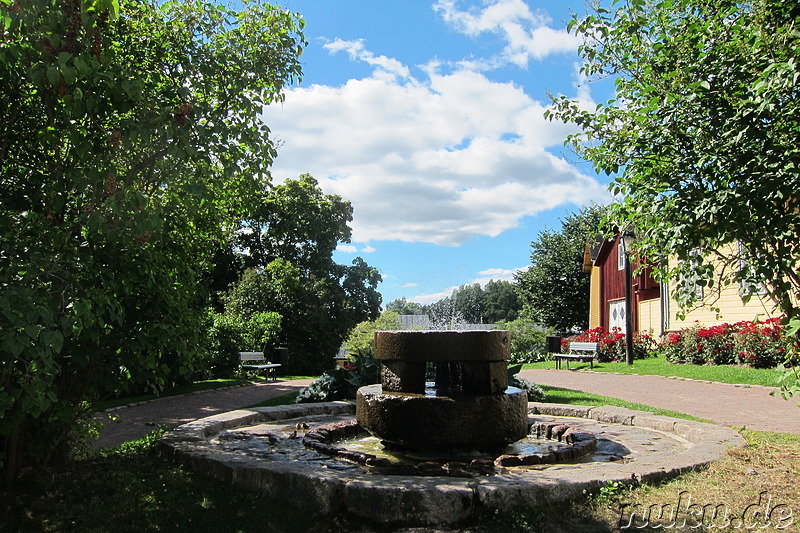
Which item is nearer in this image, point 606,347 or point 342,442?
point 342,442

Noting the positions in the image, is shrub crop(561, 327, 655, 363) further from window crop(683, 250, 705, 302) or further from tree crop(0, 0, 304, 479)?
tree crop(0, 0, 304, 479)

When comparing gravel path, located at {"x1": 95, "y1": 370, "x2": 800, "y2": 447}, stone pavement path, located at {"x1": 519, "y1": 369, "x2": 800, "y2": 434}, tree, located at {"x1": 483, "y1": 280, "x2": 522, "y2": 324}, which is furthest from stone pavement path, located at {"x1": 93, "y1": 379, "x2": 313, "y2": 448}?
tree, located at {"x1": 483, "y1": 280, "x2": 522, "y2": 324}

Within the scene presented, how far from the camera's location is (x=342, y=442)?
6.64 metres

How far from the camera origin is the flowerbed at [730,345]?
14969 mm

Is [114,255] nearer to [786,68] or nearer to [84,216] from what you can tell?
[84,216]

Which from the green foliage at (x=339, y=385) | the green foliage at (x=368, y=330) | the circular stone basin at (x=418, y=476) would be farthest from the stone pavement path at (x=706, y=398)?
the green foliage at (x=368, y=330)

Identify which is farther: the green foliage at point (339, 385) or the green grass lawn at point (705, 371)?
the green grass lawn at point (705, 371)

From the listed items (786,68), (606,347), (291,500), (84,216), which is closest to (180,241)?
(84,216)

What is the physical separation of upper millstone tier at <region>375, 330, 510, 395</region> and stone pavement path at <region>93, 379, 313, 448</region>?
2.79m

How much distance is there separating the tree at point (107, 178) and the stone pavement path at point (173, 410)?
1768 millimetres

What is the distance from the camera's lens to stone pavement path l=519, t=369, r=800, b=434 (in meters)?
8.27

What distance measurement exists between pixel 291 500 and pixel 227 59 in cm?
328

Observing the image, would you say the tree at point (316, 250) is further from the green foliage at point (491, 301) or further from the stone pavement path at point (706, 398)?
the green foliage at point (491, 301)

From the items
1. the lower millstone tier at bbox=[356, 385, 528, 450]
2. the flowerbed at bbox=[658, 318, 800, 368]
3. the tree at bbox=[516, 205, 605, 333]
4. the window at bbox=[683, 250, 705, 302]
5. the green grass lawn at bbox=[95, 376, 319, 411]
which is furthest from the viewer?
the tree at bbox=[516, 205, 605, 333]
